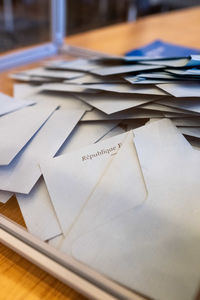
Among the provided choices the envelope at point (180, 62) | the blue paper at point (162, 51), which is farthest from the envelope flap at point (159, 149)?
the blue paper at point (162, 51)

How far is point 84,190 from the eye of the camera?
1.55ft

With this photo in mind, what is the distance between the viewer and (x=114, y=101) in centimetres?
64

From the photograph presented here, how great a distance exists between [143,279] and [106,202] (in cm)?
12

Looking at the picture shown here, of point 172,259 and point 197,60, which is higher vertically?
point 197,60

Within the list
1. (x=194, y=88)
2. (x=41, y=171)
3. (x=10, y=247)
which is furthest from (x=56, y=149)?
(x=194, y=88)

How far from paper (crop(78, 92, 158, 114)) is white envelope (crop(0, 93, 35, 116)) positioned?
0.13 metres

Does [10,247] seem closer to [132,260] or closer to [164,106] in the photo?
[132,260]

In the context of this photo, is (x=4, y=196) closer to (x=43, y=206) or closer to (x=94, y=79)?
(x=43, y=206)

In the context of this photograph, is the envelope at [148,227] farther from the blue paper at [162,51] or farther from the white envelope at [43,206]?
the blue paper at [162,51]

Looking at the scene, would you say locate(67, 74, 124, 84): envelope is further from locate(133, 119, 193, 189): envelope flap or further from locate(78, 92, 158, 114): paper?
locate(133, 119, 193, 189): envelope flap

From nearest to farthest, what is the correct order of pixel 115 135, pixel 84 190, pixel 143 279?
Answer: pixel 143 279 < pixel 84 190 < pixel 115 135

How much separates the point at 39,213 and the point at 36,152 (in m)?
0.12

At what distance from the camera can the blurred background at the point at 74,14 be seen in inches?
125

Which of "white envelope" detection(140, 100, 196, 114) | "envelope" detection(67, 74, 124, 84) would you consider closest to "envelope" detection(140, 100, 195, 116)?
"white envelope" detection(140, 100, 196, 114)
